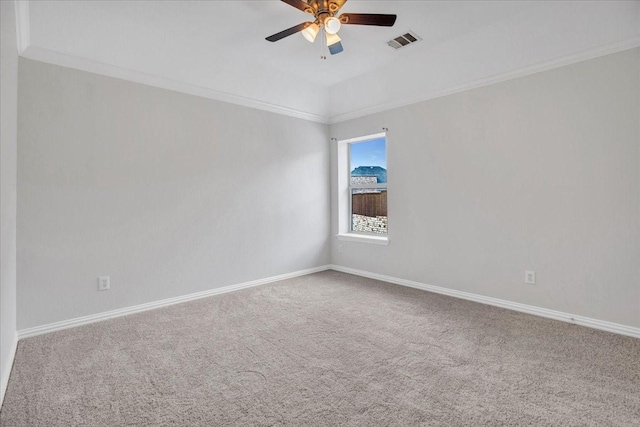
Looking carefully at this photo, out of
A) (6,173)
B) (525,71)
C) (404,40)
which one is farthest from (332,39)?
(6,173)

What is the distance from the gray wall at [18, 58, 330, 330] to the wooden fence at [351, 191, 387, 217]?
100 cm

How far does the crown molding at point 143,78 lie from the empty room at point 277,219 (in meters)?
0.02

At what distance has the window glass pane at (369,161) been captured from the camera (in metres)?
4.64

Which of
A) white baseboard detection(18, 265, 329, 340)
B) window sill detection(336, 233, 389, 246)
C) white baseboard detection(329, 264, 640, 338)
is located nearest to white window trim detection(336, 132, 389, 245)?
window sill detection(336, 233, 389, 246)

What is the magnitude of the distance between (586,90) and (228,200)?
3.70 metres

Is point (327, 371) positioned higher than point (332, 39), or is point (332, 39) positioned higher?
point (332, 39)

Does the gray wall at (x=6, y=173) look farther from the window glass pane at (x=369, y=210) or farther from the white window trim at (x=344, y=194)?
the window glass pane at (x=369, y=210)

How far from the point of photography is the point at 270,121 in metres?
4.29

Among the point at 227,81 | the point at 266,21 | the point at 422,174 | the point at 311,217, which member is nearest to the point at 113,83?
the point at 227,81

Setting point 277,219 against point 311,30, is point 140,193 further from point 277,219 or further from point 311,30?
point 311,30

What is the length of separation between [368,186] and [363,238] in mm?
817

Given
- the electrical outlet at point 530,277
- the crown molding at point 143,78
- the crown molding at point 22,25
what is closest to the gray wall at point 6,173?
the crown molding at point 22,25

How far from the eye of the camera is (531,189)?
3014 millimetres

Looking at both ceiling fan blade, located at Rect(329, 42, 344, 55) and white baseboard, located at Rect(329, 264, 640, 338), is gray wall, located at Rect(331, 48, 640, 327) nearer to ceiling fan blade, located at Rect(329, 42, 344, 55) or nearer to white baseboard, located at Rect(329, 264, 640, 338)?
white baseboard, located at Rect(329, 264, 640, 338)
